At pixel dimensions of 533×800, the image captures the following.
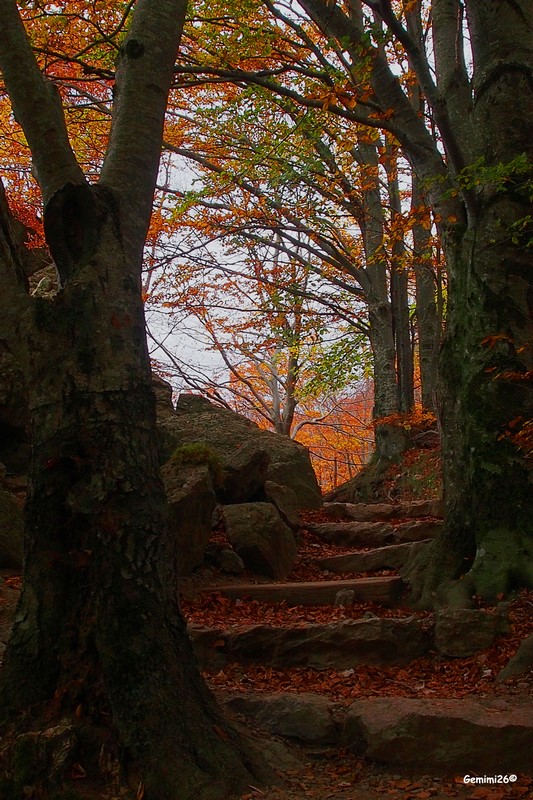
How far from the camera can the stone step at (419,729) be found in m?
3.20

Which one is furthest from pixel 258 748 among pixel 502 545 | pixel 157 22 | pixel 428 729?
pixel 157 22

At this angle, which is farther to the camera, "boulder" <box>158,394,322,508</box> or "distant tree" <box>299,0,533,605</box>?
"boulder" <box>158,394,322,508</box>

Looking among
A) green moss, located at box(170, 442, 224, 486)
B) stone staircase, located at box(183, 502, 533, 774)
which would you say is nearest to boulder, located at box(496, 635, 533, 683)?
stone staircase, located at box(183, 502, 533, 774)

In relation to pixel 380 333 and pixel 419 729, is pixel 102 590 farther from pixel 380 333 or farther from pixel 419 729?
pixel 380 333

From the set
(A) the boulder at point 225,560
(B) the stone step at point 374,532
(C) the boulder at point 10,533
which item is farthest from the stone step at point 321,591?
(C) the boulder at point 10,533

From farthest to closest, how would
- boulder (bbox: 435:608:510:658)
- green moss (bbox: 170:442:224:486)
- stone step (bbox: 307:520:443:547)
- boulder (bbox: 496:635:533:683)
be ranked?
stone step (bbox: 307:520:443:547) → green moss (bbox: 170:442:224:486) → boulder (bbox: 435:608:510:658) → boulder (bbox: 496:635:533:683)

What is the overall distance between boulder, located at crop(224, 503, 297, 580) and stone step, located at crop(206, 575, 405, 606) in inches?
21.3

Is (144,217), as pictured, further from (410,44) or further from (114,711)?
(410,44)

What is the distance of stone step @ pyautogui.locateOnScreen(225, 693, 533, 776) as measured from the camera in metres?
3.20

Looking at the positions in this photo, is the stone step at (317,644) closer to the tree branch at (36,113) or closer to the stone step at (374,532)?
the stone step at (374,532)

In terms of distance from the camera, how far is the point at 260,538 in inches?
263

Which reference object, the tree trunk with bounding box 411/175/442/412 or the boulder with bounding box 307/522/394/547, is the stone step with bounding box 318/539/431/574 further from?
the tree trunk with bounding box 411/175/442/412

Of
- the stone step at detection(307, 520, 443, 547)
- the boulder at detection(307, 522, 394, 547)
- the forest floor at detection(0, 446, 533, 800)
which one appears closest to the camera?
the forest floor at detection(0, 446, 533, 800)

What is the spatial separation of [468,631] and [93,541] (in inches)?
115
